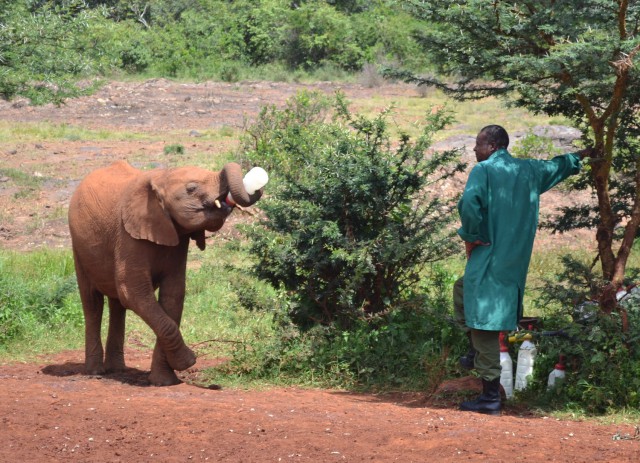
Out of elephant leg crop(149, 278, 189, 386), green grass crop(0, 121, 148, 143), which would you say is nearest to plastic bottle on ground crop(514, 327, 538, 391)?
elephant leg crop(149, 278, 189, 386)

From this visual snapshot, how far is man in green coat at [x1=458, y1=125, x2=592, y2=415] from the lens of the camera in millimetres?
6453

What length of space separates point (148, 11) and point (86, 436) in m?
39.3

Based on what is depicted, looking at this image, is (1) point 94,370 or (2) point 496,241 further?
(1) point 94,370

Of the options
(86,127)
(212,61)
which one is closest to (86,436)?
(86,127)

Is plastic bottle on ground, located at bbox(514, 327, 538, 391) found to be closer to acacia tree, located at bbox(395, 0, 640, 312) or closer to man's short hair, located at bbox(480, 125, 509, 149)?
acacia tree, located at bbox(395, 0, 640, 312)

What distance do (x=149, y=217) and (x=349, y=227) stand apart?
1.59 meters

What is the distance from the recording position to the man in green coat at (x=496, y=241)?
6453 millimetres

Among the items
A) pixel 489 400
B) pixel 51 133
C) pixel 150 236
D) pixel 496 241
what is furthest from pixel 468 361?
pixel 51 133

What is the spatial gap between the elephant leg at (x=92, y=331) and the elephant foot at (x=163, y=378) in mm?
752

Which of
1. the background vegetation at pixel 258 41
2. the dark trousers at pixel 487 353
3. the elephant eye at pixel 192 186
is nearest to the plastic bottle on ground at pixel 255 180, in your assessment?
the elephant eye at pixel 192 186

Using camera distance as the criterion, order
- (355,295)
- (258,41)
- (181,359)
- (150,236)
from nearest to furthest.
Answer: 1. (150,236)
2. (181,359)
3. (355,295)
4. (258,41)

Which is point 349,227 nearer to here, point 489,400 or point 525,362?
point 525,362

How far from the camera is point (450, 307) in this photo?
8617 millimetres

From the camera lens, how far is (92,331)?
8.53 m
